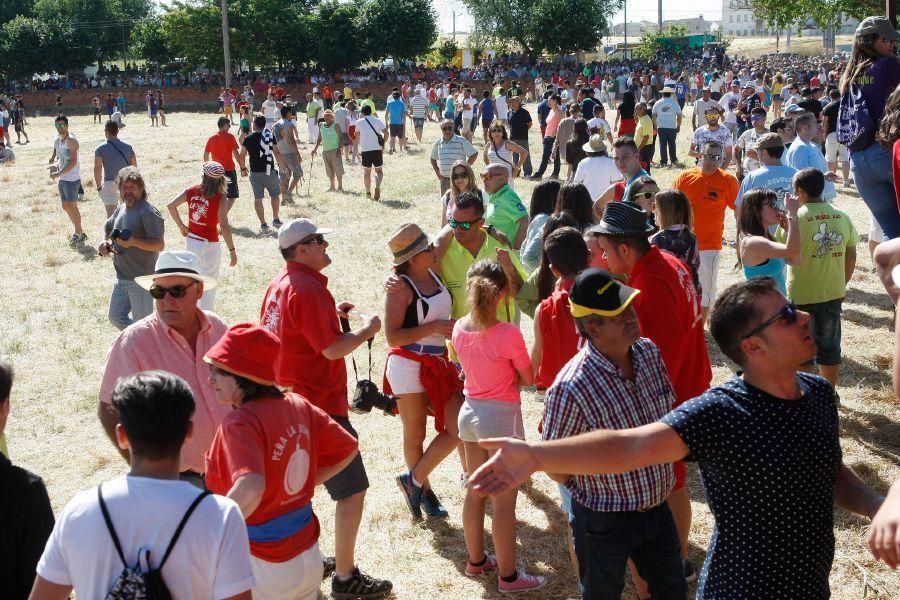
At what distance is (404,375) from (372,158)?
12.9 m

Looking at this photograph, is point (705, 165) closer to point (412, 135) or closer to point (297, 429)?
point (297, 429)

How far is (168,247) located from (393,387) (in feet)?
35.3

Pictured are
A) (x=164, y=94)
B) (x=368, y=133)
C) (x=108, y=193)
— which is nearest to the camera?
(x=108, y=193)

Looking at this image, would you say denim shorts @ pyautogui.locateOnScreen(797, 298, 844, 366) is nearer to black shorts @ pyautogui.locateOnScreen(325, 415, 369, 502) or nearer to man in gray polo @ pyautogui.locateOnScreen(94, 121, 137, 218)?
black shorts @ pyautogui.locateOnScreen(325, 415, 369, 502)

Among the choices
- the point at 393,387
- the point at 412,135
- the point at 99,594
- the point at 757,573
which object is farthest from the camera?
the point at 412,135

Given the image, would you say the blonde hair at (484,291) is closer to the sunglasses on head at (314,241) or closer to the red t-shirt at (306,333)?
the red t-shirt at (306,333)

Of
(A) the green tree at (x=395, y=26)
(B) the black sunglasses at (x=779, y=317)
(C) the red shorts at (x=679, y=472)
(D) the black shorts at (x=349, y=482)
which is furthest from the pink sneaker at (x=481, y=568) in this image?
(A) the green tree at (x=395, y=26)

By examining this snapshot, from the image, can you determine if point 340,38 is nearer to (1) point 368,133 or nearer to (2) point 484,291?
(1) point 368,133

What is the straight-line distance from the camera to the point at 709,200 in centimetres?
847

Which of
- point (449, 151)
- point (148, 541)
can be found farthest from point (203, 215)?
point (148, 541)

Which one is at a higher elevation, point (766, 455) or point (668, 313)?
point (668, 313)

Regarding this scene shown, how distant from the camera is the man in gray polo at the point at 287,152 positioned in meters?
16.9

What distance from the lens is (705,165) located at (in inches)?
338

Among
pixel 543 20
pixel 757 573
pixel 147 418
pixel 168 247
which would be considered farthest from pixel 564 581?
pixel 543 20
